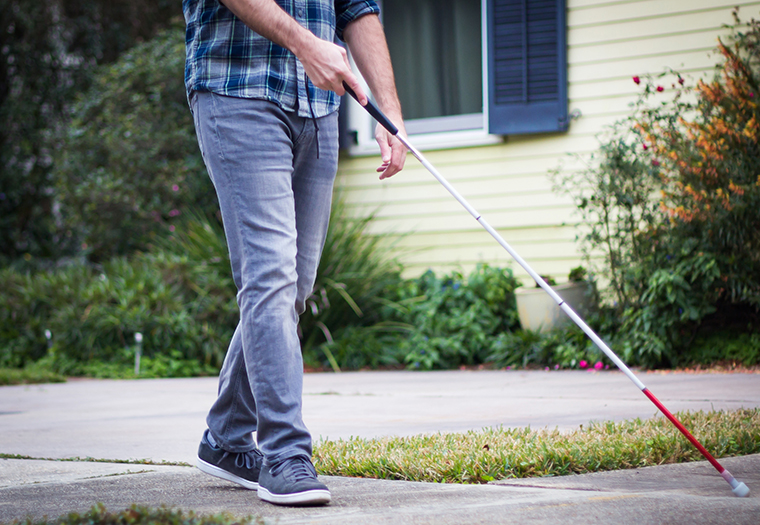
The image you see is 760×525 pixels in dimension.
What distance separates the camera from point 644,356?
554cm

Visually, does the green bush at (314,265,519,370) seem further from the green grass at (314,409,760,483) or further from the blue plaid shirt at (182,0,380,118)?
the blue plaid shirt at (182,0,380,118)

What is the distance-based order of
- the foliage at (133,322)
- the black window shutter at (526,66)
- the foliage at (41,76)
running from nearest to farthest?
the foliage at (133,322) → the black window shutter at (526,66) → the foliage at (41,76)

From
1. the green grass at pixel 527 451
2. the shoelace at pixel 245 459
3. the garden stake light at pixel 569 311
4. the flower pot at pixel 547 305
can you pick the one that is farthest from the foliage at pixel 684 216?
the shoelace at pixel 245 459

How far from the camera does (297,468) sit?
6.71 ft

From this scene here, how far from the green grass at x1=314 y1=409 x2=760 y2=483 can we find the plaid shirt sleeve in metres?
1.27

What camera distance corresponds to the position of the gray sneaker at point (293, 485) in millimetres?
1981

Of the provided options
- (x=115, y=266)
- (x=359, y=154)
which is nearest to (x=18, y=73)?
(x=115, y=266)

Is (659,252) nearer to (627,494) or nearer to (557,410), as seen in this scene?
(557,410)

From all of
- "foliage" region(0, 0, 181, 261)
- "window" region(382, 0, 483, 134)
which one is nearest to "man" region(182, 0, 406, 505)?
"window" region(382, 0, 483, 134)

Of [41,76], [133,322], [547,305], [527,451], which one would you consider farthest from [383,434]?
[41,76]

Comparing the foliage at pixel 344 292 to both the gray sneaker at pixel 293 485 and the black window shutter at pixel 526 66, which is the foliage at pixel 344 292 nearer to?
the black window shutter at pixel 526 66

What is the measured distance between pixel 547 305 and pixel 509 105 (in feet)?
6.09

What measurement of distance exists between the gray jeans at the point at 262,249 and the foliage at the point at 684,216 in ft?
12.1

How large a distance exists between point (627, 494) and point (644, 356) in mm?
3700
